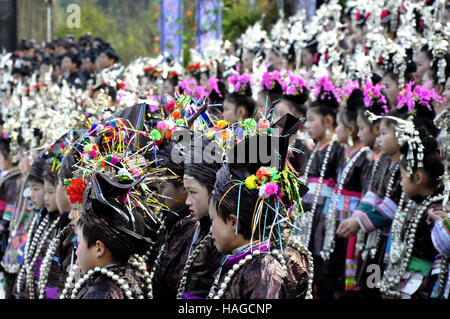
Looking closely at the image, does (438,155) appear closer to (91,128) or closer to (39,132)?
(91,128)

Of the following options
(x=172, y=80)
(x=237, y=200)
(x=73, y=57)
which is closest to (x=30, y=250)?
(x=237, y=200)

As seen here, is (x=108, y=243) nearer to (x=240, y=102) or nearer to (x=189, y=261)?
(x=189, y=261)

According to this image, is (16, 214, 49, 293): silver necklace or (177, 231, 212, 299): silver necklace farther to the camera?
(16, 214, 49, 293): silver necklace

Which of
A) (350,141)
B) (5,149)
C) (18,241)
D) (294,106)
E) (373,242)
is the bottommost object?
(18,241)

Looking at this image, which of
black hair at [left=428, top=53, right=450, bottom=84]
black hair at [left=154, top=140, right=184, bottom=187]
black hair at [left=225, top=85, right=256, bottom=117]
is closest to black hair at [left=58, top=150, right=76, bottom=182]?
black hair at [left=154, top=140, right=184, bottom=187]

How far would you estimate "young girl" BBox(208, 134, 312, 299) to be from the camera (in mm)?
2740

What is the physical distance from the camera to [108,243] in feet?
9.41

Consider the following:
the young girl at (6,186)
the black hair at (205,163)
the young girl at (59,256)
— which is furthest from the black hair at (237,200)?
the young girl at (6,186)

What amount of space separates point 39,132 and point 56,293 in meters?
2.02

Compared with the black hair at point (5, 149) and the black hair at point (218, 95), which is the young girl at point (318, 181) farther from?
the black hair at point (5, 149)

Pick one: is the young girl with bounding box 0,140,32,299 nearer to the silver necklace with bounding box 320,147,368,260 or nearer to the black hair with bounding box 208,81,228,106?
the black hair with bounding box 208,81,228,106

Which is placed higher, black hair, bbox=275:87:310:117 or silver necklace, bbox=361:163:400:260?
black hair, bbox=275:87:310:117

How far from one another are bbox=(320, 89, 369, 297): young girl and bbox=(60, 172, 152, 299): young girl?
2.89 m

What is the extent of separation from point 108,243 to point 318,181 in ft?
10.2
